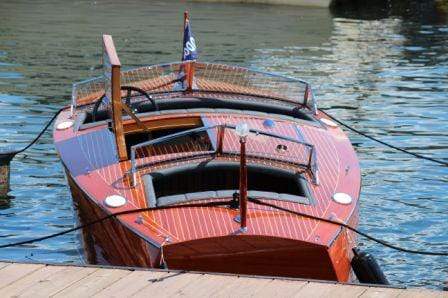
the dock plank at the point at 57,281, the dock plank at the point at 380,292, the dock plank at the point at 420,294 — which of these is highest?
the dock plank at the point at 57,281

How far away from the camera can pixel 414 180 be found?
45.0 ft

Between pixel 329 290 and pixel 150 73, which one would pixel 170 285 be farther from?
pixel 150 73

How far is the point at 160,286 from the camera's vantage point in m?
7.34

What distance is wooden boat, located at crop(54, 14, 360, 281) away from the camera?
8.15 metres

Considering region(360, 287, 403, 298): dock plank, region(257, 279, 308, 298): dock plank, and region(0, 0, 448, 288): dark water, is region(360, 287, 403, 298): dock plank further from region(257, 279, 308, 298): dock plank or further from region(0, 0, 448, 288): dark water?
region(0, 0, 448, 288): dark water

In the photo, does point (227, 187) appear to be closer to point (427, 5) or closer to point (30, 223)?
point (30, 223)

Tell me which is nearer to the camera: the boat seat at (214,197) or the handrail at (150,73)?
the boat seat at (214,197)

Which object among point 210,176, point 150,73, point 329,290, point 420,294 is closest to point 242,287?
point 329,290

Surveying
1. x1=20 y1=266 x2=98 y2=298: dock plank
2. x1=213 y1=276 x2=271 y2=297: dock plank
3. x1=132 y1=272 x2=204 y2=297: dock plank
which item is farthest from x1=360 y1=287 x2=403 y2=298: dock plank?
x1=20 y1=266 x2=98 y2=298: dock plank

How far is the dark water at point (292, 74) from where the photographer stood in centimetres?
1177

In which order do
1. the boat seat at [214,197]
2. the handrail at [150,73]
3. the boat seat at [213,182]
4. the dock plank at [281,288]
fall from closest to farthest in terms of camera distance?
1. the dock plank at [281,288]
2. the boat seat at [214,197]
3. the boat seat at [213,182]
4. the handrail at [150,73]

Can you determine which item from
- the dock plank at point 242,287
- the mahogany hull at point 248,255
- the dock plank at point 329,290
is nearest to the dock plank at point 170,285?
the dock plank at point 242,287

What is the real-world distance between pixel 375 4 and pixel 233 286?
110 ft

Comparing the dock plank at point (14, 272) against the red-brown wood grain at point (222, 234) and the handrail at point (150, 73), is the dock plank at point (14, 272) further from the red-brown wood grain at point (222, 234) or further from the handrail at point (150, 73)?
the handrail at point (150, 73)
